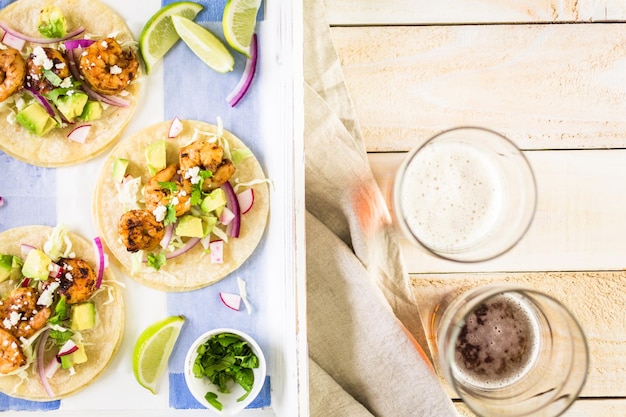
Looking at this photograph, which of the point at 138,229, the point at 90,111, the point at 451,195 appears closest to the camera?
the point at 451,195

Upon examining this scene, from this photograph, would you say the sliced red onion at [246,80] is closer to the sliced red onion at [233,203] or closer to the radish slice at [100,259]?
the sliced red onion at [233,203]

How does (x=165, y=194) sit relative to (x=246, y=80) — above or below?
below

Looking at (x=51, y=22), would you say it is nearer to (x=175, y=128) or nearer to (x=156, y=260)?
(x=175, y=128)

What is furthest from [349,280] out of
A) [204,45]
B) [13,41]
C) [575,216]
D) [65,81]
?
[13,41]

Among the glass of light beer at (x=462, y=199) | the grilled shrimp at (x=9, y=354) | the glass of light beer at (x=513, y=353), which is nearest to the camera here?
the glass of light beer at (x=513, y=353)

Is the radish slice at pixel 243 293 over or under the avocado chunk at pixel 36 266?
under

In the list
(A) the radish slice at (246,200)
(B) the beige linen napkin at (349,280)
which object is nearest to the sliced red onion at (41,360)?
(A) the radish slice at (246,200)

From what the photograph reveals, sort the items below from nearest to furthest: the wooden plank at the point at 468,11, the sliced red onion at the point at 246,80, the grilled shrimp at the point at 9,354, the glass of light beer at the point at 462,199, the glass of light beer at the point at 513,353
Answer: the glass of light beer at the point at 513,353 < the glass of light beer at the point at 462,199 < the grilled shrimp at the point at 9,354 < the wooden plank at the point at 468,11 < the sliced red onion at the point at 246,80

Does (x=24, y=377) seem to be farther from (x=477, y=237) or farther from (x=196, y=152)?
(x=477, y=237)
